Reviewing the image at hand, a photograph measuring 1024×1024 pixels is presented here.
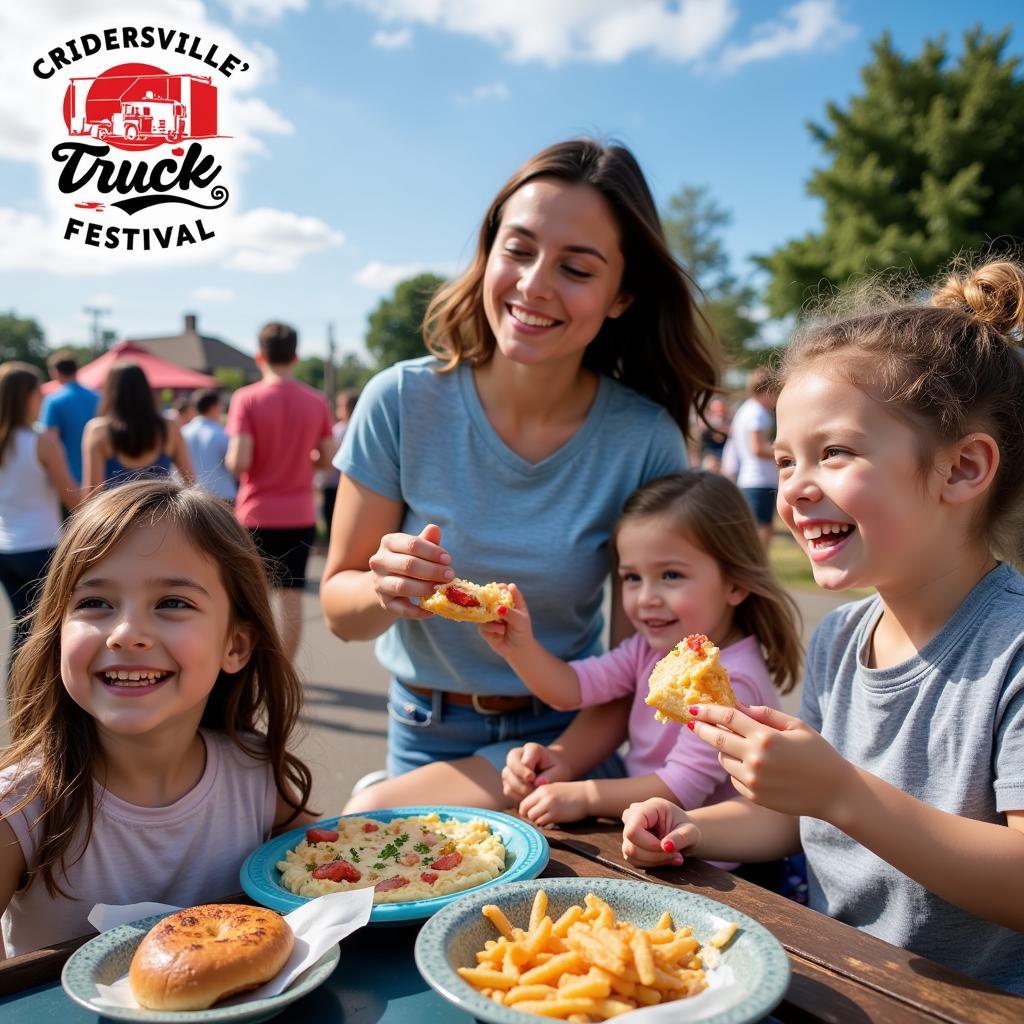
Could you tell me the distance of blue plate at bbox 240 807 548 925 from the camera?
1489mm

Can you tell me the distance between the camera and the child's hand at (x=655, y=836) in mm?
1778

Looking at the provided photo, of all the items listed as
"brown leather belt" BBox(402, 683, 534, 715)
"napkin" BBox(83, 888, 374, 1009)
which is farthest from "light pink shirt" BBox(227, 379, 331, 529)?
"napkin" BBox(83, 888, 374, 1009)

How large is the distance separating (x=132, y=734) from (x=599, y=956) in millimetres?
1188

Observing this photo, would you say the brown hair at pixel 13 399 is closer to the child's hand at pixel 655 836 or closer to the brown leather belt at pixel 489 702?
the brown leather belt at pixel 489 702

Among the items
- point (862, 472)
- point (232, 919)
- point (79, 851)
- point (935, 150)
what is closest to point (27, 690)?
point (79, 851)

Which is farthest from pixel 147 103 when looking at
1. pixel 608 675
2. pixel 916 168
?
pixel 916 168

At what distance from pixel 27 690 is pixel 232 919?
86 centimetres

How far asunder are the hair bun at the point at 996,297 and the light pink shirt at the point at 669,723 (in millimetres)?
1059

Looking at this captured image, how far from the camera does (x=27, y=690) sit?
1931 mm

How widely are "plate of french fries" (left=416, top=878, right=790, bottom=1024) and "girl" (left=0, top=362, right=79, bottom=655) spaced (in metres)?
4.94

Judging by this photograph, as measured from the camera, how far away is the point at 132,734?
1915 millimetres

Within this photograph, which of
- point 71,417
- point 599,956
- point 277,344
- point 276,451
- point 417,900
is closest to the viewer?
point 599,956

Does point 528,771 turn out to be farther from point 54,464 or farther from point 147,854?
point 54,464

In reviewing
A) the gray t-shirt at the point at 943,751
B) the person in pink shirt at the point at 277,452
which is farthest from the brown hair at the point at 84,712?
the person in pink shirt at the point at 277,452
